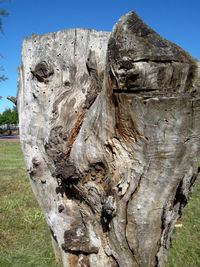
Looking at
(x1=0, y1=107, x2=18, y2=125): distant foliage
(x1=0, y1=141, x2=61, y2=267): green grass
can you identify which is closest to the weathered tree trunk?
(x1=0, y1=141, x2=61, y2=267): green grass

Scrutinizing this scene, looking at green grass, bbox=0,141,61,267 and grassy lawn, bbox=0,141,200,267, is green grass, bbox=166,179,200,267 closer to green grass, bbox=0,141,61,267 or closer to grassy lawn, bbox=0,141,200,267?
grassy lawn, bbox=0,141,200,267

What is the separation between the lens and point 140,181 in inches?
64.2

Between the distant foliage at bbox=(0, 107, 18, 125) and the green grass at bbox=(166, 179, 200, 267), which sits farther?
the distant foliage at bbox=(0, 107, 18, 125)

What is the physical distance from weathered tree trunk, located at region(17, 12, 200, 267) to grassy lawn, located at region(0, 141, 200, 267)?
56.8 inches

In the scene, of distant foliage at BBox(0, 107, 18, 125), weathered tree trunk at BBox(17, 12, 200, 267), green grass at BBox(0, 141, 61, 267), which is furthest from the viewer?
distant foliage at BBox(0, 107, 18, 125)

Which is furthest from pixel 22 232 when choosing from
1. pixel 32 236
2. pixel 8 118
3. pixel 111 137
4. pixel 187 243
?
pixel 8 118

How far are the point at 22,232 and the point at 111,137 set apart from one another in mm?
3277

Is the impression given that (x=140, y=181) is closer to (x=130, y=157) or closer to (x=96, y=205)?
(x=130, y=157)

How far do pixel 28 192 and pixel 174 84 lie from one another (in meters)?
5.56

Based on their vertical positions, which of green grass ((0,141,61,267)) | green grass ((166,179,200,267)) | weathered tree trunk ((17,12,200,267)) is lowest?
green grass ((166,179,200,267))

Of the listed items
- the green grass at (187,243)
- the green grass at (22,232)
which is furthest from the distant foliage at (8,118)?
the green grass at (187,243)

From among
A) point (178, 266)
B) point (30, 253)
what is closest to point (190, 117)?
point (178, 266)

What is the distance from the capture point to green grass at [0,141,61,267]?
3.27 m

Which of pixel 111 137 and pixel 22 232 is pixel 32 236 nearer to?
pixel 22 232
